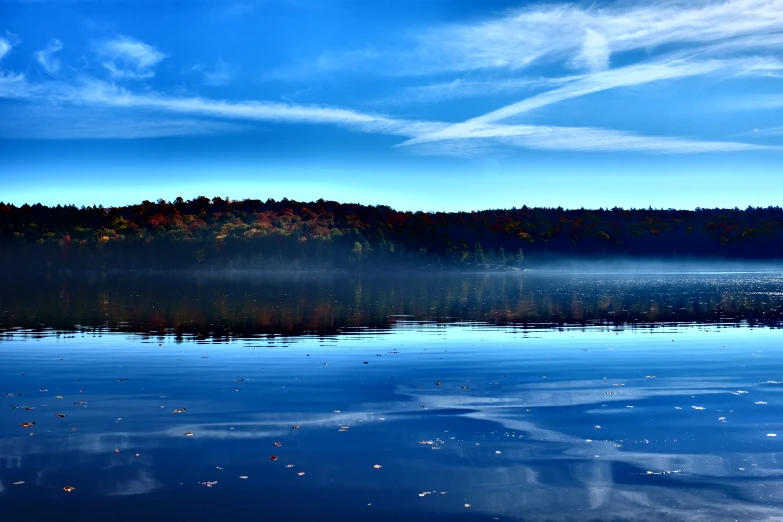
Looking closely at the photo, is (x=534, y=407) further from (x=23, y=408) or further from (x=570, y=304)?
(x=570, y=304)

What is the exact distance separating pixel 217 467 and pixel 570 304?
222ft

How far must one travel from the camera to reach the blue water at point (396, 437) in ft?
49.2

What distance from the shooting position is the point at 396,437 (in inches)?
783

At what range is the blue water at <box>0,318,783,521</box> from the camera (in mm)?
14984

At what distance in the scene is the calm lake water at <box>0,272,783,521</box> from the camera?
15.1 metres

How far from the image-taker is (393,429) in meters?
20.8

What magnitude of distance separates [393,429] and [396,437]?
956 millimetres

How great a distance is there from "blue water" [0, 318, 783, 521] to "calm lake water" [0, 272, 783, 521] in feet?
0.22

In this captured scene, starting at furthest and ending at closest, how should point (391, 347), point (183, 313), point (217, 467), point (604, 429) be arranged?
point (183, 313)
point (391, 347)
point (604, 429)
point (217, 467)

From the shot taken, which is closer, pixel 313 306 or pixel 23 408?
pixel 23 408

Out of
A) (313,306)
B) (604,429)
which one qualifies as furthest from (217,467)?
(313,306)

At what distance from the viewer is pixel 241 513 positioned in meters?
14.5

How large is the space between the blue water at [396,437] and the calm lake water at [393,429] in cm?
7

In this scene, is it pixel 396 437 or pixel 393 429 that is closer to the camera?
pixel 396 437
